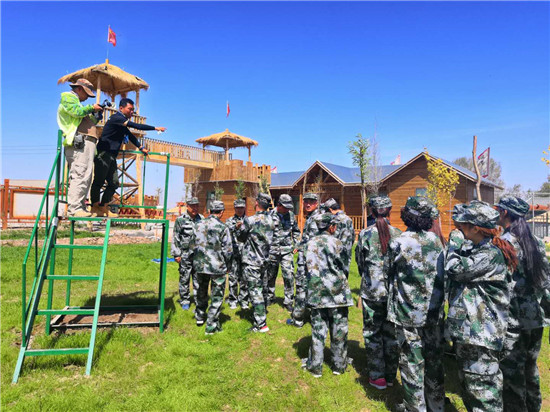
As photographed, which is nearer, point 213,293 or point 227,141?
point 213,293

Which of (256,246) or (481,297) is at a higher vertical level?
(256,246)

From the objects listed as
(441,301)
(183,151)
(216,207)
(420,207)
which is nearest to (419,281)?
(441,301)

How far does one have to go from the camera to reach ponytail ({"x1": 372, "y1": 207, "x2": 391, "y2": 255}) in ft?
14.3

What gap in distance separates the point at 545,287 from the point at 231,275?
6128 millimetres

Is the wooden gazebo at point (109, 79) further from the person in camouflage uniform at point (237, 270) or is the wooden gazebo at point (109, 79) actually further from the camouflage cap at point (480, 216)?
the camouflage cap at point (480, 216)

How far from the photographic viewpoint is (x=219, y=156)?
103 feet

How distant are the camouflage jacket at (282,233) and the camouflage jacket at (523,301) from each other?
4003mm

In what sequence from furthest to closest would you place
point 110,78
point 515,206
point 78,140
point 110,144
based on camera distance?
point 110,78 < point 110,144 < point 78,140 < point 515,206

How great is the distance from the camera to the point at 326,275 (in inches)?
173

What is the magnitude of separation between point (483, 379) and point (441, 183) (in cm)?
1846

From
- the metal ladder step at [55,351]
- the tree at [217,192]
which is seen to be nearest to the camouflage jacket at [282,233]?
the metal ladder step at [55,351]

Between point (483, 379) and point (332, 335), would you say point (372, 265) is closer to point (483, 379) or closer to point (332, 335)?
point (332, 335)

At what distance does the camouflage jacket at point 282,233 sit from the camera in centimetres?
705

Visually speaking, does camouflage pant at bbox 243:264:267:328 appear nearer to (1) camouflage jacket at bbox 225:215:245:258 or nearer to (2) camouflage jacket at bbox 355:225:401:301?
(1) camouflage jacket at bbox 225:215:245:258
